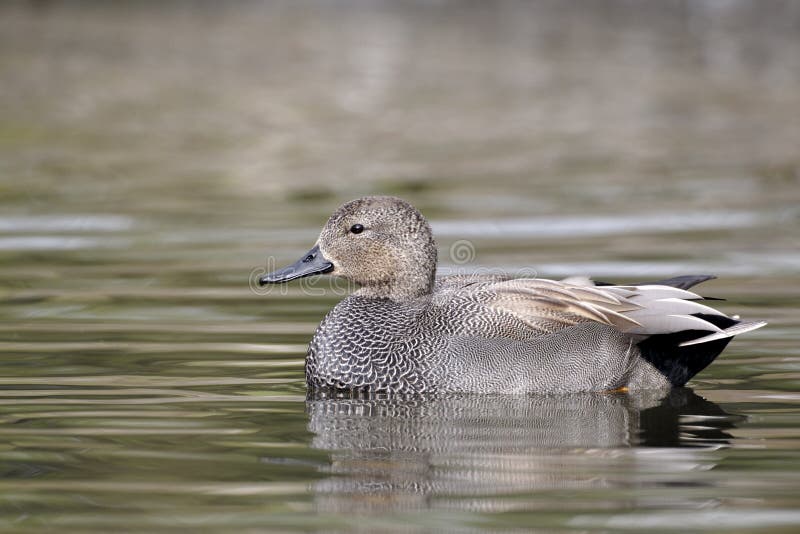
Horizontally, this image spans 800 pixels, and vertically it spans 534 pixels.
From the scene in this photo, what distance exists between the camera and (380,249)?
7.54 m

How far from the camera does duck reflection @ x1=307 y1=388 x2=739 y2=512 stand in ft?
17.6

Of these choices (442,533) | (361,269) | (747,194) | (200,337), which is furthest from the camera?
(747,194)

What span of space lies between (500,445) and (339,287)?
4.63m

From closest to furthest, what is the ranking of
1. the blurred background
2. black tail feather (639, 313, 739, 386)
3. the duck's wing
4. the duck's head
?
the duck's wing → black tail feather (639, 313, 739, 386) → the duck's head → the blurred background

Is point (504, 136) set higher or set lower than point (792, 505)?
higher

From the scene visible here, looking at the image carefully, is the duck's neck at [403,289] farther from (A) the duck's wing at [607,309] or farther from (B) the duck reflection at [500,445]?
(B) the duck reflection at [500,445]

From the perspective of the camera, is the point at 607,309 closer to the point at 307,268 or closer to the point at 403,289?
the point at 403,289

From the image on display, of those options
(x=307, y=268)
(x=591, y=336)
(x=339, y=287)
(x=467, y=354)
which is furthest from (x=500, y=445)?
(x=339, y=287)

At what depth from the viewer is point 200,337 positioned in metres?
8.47

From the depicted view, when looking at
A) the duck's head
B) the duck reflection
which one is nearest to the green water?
the duck reflection

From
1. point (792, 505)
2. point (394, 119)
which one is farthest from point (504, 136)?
point (792, 505)

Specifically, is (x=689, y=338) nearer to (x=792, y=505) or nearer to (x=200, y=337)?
(x=792, y=505)

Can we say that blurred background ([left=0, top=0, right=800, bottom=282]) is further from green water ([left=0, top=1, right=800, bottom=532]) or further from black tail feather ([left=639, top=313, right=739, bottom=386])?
black tail feather ([left=639, top=313, right=739, bottom=386])

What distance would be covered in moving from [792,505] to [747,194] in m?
9.16
